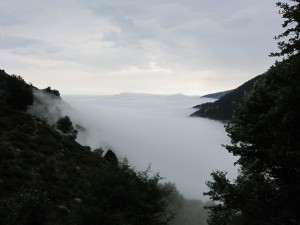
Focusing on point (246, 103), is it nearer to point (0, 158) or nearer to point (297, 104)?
point (297, 104)

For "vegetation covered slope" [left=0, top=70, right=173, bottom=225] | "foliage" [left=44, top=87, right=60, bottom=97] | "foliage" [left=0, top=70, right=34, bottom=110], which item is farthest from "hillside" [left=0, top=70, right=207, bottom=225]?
"foliage" [left=44, top=87, right=60, bottom=97]

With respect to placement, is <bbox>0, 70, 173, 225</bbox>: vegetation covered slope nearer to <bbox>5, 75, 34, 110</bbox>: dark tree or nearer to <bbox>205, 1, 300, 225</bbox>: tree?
<bbox>5, 75, 34, 110</bbox>: dark tree

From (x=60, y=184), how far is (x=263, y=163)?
1814cm

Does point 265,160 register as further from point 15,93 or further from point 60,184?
point 15,93

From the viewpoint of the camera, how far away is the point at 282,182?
20609 mm

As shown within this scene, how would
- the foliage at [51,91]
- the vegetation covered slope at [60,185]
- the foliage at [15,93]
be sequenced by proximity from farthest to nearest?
the foliage at [51,91]
the foliage at [15,93]
the vegetation covered slope at [60,185]

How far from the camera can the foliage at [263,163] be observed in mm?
16812

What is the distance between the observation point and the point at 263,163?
2072 centimetres

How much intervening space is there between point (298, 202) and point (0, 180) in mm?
20566

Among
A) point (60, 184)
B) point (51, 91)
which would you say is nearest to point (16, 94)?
point (60, 184)

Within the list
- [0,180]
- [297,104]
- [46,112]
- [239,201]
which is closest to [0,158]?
[0,180]

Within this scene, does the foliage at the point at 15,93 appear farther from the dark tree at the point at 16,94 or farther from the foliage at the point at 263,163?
the foliage at the point at 263,163

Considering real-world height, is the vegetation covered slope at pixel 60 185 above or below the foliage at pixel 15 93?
below

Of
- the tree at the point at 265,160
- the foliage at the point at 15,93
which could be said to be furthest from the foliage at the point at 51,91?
the tree at the point at 265,160
